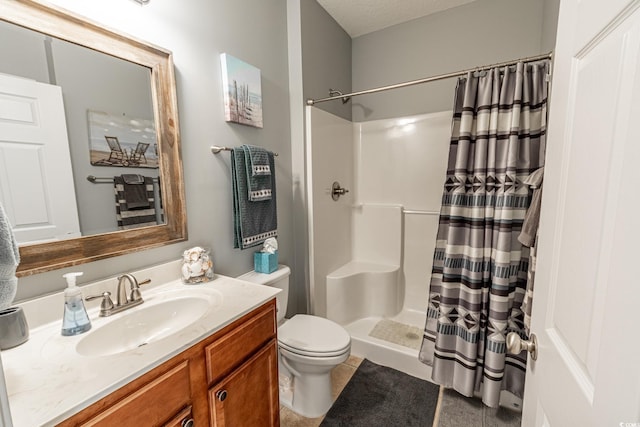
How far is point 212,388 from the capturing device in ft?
2.93

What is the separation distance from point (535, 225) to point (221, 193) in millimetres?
1497

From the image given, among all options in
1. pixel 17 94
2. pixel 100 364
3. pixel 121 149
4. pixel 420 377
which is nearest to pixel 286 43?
pixel 121 149

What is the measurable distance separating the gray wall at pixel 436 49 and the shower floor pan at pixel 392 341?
181 cm

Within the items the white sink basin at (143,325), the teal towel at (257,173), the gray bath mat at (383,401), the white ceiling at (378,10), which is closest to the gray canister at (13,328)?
the white sink basin at (143,325)

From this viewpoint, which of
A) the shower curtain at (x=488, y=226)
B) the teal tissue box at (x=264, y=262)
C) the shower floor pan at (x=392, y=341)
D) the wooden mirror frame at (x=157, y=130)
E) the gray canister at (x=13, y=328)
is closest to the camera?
the gray canister at (x=13, y=328)

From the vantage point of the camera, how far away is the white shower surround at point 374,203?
6.77 ft

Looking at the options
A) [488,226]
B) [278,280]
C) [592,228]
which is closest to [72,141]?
[278,280]

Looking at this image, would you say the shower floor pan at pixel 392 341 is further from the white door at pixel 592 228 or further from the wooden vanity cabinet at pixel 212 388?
the white door at pixel 592 228

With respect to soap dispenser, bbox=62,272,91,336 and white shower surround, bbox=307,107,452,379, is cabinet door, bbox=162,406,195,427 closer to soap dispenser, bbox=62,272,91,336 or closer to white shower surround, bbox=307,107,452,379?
soap dispenser, bbox=62,272,91,336

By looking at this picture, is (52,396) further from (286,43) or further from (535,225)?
(286,43)

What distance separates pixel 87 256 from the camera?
989mm

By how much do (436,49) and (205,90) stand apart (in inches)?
75.0

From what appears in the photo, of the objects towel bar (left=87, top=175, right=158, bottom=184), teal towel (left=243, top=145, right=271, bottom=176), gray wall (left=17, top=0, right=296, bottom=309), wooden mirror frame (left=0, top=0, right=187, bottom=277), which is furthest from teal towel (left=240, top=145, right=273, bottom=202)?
towel bar (left=87, top=175, right=158, bottom=184)

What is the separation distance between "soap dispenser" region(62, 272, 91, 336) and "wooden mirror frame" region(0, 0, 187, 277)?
0.34ft
